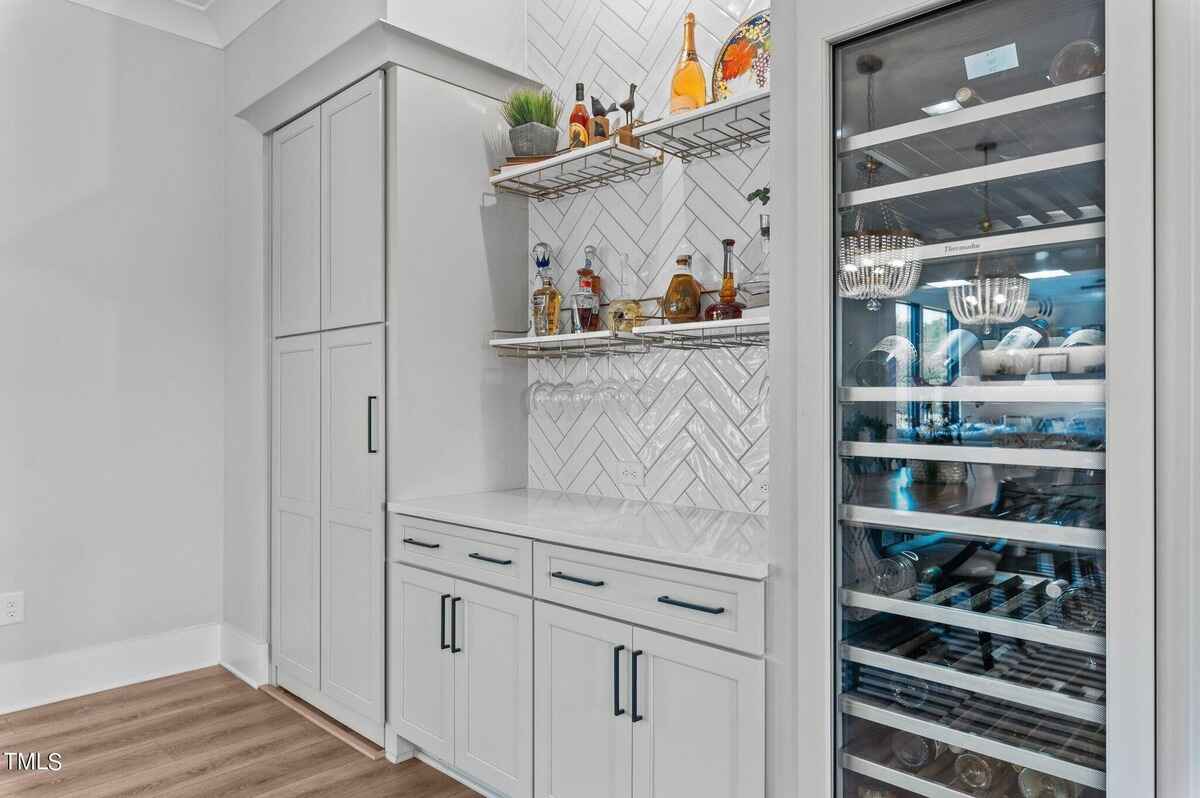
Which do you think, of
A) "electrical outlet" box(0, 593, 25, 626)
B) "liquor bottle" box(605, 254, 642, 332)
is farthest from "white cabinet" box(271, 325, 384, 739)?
"electrical outlet" box(0, 593, 25, 626)

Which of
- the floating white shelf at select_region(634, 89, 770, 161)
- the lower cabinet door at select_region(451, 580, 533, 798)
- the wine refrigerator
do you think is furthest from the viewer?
the lower cabinet door at select_region(451, 580, 533, 798)

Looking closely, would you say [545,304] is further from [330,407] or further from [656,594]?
[656,594]

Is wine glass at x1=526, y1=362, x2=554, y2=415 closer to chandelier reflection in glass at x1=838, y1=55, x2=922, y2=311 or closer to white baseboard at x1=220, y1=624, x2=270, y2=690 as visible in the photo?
chandelier reflection in glass at x1=838, y1=55, x2=922, y2=311

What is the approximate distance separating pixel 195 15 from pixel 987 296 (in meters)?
3.68

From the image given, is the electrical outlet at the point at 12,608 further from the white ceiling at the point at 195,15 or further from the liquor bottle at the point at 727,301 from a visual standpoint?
the liquor bottle at the point at 727,301

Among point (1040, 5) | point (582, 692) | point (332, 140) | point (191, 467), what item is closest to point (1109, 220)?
point (1040, 5)

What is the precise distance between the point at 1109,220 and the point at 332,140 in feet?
8.70

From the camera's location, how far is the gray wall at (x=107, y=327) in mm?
3115

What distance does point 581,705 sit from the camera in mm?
2021

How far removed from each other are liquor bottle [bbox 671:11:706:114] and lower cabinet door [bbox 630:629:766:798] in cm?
151

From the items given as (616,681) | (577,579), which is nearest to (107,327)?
(577,579)

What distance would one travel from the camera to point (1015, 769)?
142 centimetres

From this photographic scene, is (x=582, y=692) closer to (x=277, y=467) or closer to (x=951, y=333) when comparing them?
(x=951, y=333)

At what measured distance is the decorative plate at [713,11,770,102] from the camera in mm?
2170
